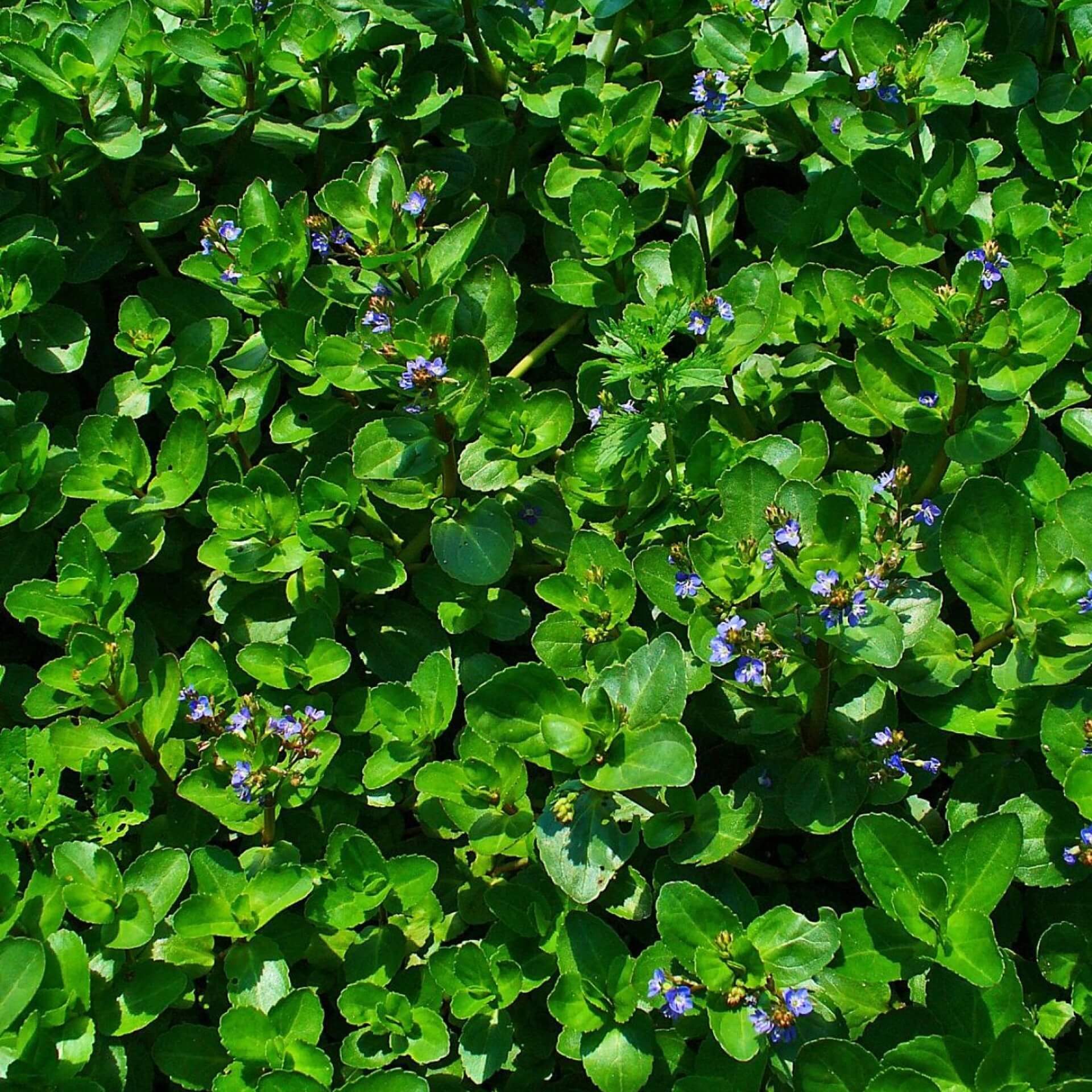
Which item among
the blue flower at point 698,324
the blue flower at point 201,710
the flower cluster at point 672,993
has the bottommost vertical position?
the blue flower at point 201,710

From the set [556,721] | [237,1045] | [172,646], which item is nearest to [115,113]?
[172,646]

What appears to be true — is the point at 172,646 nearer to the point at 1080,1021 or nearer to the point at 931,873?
the point at 931,873

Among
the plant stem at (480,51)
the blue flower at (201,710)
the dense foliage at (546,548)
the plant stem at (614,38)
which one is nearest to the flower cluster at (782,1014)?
the dense foliage at (546,548)

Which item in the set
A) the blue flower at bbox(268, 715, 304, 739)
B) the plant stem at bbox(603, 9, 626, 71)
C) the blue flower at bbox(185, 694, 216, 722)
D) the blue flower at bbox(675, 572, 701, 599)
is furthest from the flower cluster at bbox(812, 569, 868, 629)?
the plant stem at bbox(603, 9, 626, 71)

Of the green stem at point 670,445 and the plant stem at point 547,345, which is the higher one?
the green stem at point 670,445

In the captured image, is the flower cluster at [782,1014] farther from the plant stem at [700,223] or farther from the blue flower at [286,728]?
the plant stem at [700,223]

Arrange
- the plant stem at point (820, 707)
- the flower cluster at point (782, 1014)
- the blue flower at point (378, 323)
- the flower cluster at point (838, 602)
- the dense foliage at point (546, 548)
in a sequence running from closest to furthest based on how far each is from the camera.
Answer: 1. the flower cluster at point (782, 1014)
2. the flower cluster at point (838, 602)
3. the dense foliage at point (546, 548)
4. the plant stem at point (820, 707)
5. the blue flower at point (378, 323)

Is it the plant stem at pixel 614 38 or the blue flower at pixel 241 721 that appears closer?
the blue flower at pixel 241 721
